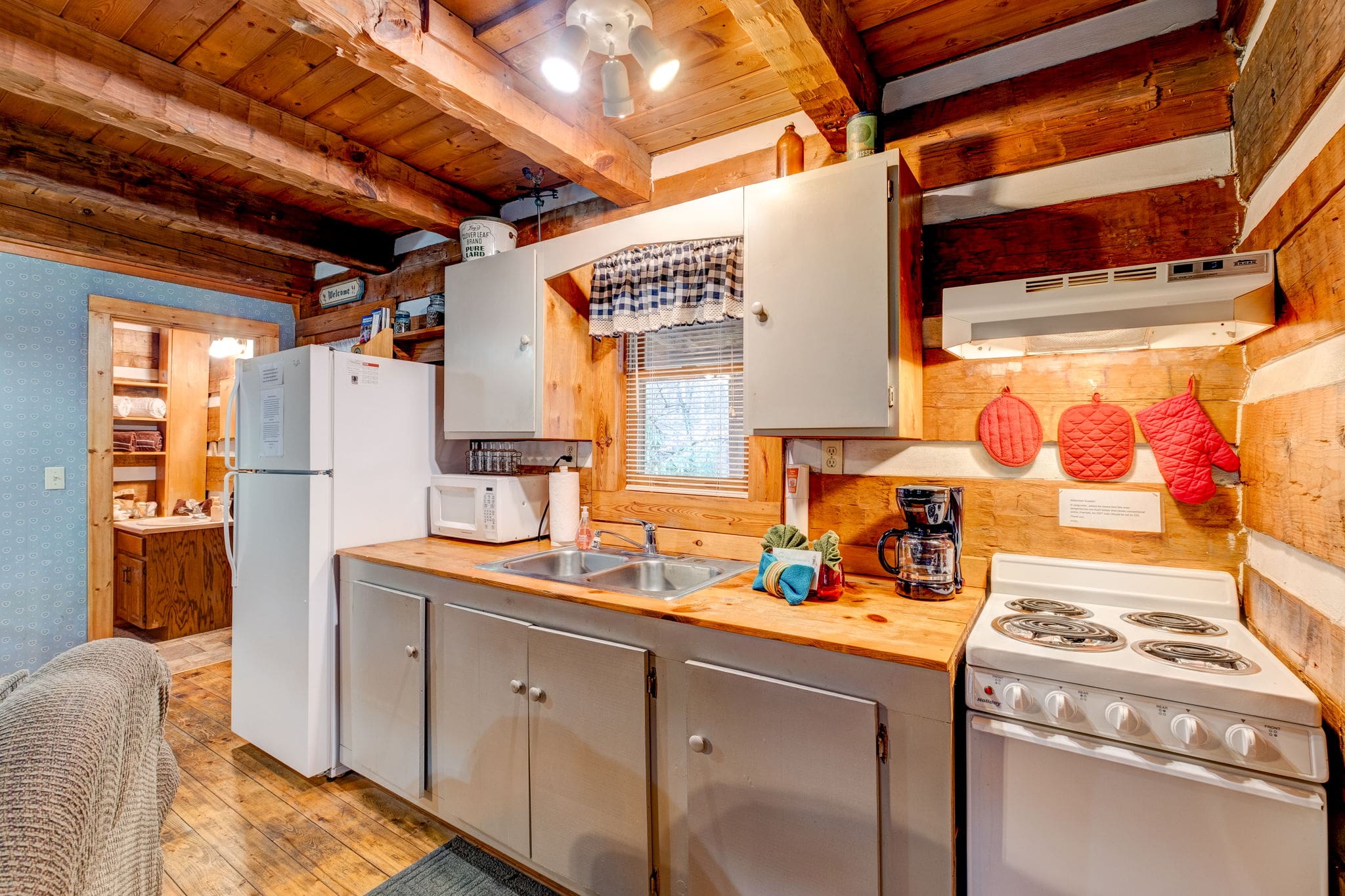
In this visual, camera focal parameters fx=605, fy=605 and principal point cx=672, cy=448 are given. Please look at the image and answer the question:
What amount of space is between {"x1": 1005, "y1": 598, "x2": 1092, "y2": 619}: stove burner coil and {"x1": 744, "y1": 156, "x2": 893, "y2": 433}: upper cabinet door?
0.62 meters

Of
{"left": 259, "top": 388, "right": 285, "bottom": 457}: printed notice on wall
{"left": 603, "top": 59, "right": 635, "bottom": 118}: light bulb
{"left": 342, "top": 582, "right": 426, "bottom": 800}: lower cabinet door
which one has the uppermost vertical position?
{"left": 603, "top": 59, "right": 635, "bottom": 118}: light bulb

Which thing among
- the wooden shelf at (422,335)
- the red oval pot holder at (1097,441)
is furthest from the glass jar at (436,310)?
the red oval pot holder at (1097,441)

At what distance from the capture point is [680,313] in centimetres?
227

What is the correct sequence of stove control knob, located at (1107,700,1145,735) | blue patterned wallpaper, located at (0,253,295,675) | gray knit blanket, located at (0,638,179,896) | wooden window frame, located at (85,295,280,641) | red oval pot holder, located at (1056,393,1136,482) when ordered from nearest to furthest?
gray knit blanket, located at (0,638,179,896)
stove control knob, located at (1107,700,1145,735)
red oval pot holder, located at (1056,393,1136,482)
blue patterned wallpaper, located at (0,253,295,675)
wooden window frame, located at (85,295,280,641)

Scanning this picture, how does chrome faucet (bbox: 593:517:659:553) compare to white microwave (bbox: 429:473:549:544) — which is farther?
white microwave (bbox: 429:473:549:544)

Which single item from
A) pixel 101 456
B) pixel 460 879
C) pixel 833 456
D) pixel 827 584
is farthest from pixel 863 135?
pixel 101 456

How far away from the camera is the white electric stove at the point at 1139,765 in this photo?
107 centimetres

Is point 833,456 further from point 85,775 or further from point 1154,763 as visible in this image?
point 85,775

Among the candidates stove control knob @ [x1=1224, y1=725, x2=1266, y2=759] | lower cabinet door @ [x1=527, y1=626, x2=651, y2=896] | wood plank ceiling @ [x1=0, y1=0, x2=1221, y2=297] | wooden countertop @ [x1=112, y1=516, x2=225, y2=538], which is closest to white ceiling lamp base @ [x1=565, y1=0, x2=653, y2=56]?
wood plank ceiling @ [x1=0, y1=0, x2=1221, y2=297]

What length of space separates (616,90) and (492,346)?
1186mm

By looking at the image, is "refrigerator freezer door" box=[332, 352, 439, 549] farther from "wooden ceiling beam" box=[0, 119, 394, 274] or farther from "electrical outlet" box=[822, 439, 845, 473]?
"electrical outlet" box=[822, 439, 845, 473]

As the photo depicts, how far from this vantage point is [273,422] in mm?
2562

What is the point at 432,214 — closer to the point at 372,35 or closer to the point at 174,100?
the point at 174,100

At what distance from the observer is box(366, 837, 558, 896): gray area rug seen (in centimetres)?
185
